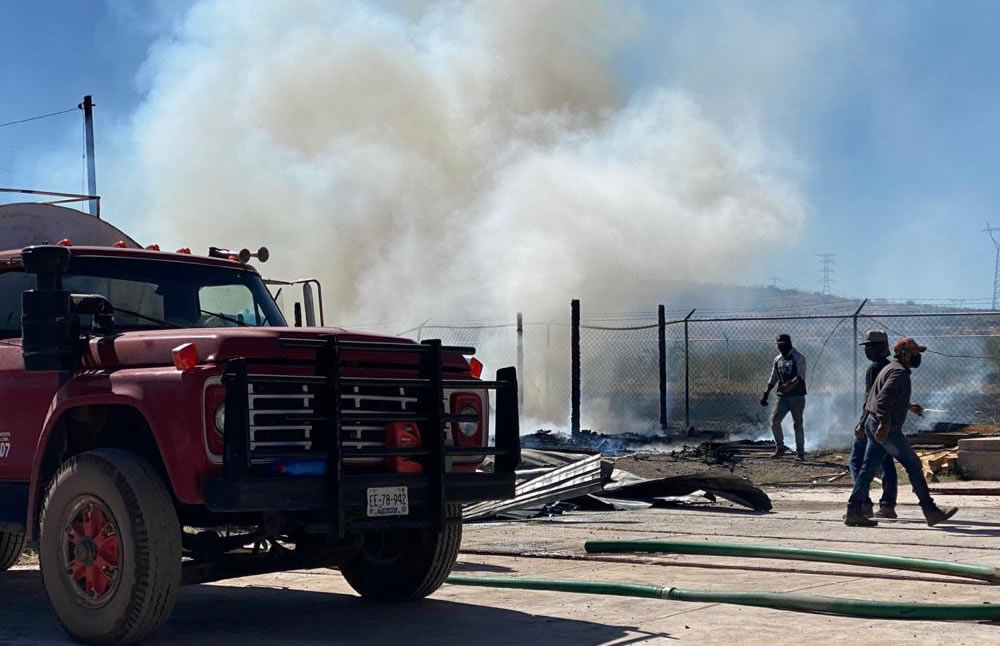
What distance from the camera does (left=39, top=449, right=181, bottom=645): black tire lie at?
706cm

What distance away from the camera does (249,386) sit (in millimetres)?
7121

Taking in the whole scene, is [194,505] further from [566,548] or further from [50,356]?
[566,548]

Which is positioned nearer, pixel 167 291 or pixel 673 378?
pixel 167 291

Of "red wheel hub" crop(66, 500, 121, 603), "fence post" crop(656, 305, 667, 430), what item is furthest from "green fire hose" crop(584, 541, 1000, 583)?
"fence post" crop(656, 305, 667, 430)

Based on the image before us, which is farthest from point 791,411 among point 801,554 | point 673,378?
point 673,378

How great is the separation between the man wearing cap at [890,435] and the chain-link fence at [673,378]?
232 inches

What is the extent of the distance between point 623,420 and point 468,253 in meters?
10.7

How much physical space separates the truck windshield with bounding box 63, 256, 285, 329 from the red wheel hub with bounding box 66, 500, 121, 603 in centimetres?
132

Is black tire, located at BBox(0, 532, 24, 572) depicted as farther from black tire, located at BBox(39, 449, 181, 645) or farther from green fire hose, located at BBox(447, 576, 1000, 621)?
green fire hose, located at BBox(447, 576, 1000, 621)

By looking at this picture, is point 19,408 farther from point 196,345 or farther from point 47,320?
point 196,345

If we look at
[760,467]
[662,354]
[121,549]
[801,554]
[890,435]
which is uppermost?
[662,354]

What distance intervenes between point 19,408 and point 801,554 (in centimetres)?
509

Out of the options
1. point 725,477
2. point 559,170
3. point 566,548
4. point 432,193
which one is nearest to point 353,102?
point 432,193

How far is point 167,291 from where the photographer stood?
8812 mm
